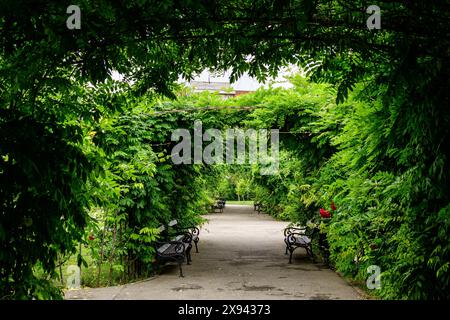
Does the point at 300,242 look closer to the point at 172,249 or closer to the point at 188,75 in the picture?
the point at 172,249

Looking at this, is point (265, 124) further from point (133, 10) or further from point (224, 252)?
point (133, 10)

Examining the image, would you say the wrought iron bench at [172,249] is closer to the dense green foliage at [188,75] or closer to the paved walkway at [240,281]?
the paved walkway at [240,281]

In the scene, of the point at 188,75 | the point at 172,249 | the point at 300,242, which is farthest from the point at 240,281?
the point at 188,75

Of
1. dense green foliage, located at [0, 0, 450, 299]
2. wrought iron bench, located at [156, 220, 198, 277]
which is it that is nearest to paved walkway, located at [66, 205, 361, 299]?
wrought iron bench, located at [156, 220, 198, 277]

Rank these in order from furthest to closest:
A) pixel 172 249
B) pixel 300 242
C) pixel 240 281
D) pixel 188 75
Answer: pixel 300 242 < pixel 172 249 < pixel 240 281 < pixel 188 75

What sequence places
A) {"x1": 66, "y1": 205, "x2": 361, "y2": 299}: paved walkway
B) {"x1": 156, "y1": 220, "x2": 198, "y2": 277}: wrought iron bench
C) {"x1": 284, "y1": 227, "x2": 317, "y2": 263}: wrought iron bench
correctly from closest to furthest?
{"x1": 66, "y1": 205, "x2": 361, "y2": 299}: paved walkway
{"x1": 156, "y1": 220, "x2": 198, "y2": 277}: wrought iron bench
{"x1": 284, "y1": 227, "x2": 317, "y2": 263}: wrought iron bench

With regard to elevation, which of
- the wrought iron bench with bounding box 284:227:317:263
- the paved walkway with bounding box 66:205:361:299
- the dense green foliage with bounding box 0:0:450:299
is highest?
the dense green foliage with bounding box 0:0:450:299

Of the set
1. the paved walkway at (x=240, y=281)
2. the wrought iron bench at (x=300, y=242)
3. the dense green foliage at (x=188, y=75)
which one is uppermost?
the dense green foliage at (x=188, y=75)

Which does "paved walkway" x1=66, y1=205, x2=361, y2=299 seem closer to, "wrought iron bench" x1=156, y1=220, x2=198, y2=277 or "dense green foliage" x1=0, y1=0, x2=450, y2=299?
"wrought iron bench" x1=156, y1=220, x2=198, y2=277

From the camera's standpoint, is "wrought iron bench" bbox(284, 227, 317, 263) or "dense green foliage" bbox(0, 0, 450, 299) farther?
"wrought iron bench" bbox(284, 227, 317, 263)

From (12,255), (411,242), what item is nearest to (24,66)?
(12,255)

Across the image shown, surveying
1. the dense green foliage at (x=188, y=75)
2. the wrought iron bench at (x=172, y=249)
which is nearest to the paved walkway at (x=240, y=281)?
the wrought iron bench at (x=172, y=249)
